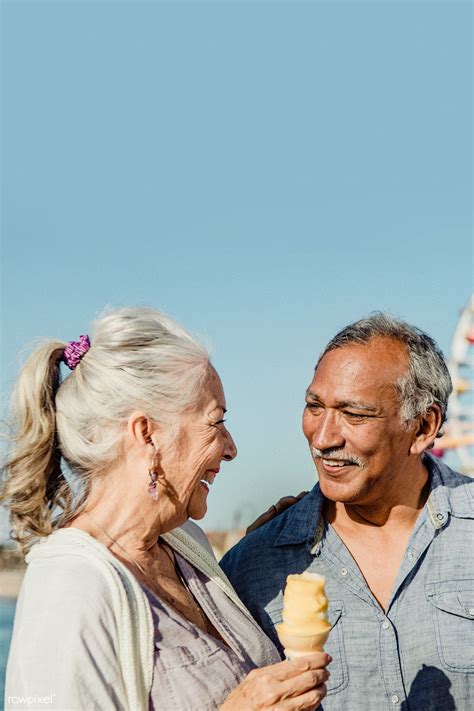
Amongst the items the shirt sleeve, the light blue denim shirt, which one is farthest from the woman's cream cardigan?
the light blue denim shirt

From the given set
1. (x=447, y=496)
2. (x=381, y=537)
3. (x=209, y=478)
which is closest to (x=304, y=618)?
(x=209, y=478)

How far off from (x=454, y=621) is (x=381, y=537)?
19.9 inches

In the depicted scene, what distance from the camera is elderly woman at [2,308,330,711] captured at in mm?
2783

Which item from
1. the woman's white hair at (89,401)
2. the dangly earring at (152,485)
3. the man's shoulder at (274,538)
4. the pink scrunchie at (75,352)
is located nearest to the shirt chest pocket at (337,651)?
the man's shoulder at (274,538)

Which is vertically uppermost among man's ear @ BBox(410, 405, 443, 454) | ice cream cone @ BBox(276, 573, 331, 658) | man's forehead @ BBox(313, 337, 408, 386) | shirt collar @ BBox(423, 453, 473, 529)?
man's forehead @ BBox(313, 337, 408, 386)

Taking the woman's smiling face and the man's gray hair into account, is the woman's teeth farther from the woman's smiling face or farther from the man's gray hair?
the man's gray hair

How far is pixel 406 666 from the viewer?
387 centimetres

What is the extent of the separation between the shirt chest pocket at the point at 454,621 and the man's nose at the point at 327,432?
0.76 m

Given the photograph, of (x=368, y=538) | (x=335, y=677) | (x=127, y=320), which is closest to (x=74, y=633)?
(x=127, y=320)

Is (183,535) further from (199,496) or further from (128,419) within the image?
(128,419)

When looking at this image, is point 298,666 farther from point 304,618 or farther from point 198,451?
point 198,451

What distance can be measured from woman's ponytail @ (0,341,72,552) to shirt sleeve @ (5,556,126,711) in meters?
0.47

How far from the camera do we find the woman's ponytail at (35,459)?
3252mm

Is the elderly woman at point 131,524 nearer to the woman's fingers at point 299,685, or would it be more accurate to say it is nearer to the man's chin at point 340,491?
the woman's fingers at point 299,685
